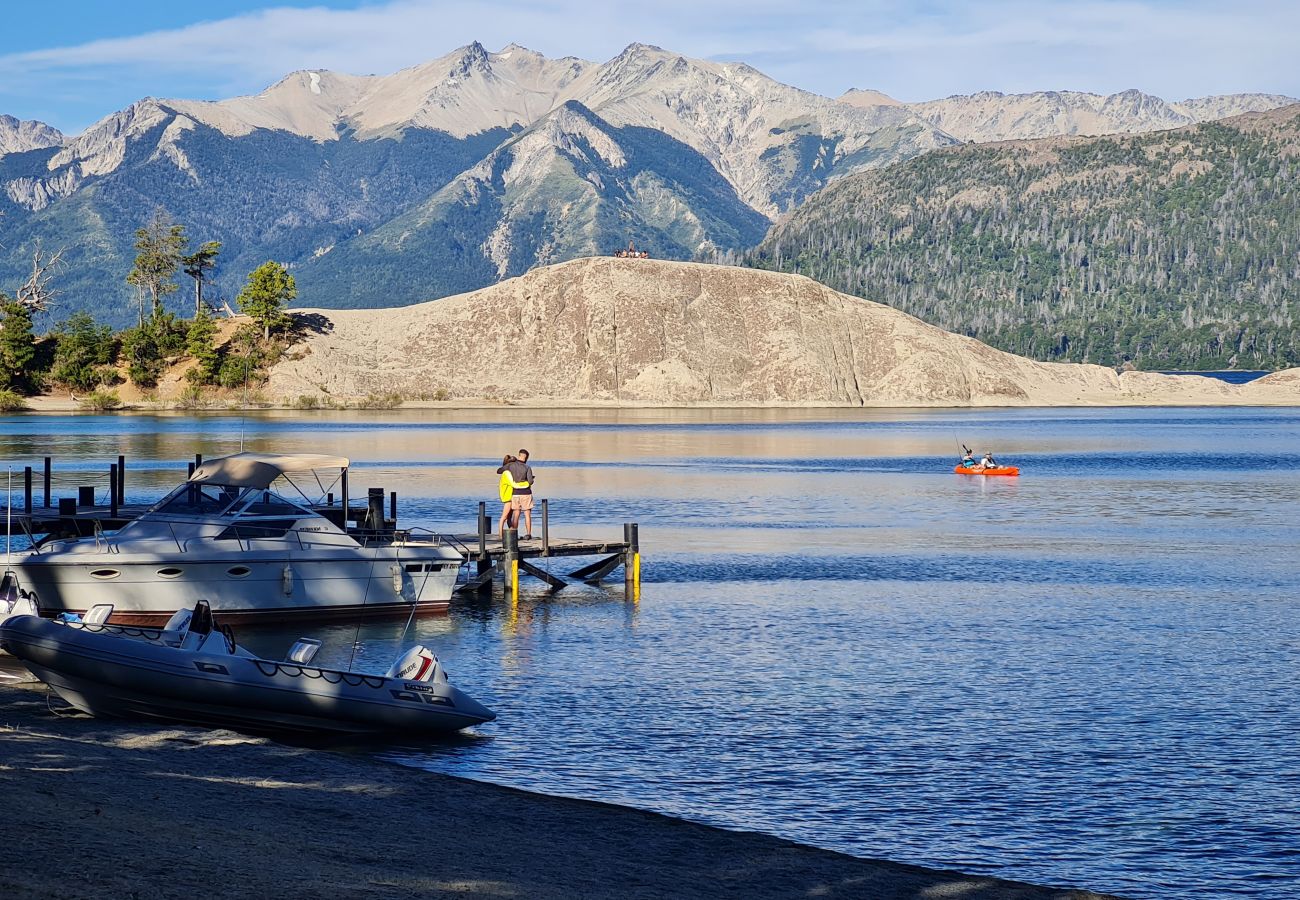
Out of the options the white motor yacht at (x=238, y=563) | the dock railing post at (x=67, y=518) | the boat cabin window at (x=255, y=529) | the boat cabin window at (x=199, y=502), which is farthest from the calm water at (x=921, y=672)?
the dock railing post at (x=67, y=518)

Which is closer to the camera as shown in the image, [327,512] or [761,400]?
[327,512]

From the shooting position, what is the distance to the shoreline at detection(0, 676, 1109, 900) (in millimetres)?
14617

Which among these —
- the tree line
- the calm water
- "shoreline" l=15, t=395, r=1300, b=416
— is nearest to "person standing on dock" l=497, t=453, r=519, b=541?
the calm water

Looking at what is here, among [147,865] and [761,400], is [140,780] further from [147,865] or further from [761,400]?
[761,400]

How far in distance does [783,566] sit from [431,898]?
3176 centimetres

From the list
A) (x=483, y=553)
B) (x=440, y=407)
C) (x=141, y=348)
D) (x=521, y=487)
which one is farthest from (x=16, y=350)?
(x=483, y=553)

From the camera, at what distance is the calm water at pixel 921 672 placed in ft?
63.9

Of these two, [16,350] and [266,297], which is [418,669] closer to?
[16,350]

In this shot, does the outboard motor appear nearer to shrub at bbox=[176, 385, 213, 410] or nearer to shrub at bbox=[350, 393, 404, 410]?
shrub at bbox=[176, 385, 213, 410]

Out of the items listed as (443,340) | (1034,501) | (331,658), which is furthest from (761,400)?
(331,658)

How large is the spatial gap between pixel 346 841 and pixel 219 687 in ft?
22.7

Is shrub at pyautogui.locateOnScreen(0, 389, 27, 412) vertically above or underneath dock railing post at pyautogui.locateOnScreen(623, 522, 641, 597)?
above

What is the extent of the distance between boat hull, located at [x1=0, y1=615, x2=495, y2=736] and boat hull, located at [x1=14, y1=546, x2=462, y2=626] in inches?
299

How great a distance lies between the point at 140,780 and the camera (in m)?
18.5
